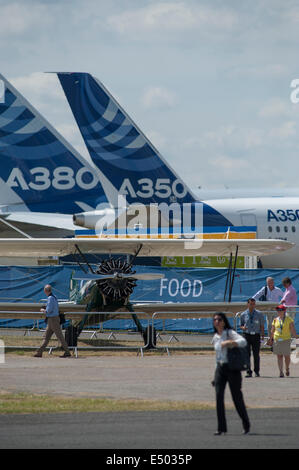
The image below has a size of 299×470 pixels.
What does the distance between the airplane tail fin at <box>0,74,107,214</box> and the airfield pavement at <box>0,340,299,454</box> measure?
853 inches

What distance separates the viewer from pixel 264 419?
12992 mm

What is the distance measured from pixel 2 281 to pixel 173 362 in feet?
47.3

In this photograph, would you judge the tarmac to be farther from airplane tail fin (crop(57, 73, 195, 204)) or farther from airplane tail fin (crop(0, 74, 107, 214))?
airplane tail fin (crop(0, 74, 107, 214))

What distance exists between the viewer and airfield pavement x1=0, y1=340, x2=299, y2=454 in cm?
1096

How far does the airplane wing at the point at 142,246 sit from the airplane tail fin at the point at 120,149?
475 inches

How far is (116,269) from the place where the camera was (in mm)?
25531

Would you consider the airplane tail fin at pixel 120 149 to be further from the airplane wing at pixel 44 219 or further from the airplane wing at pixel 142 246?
the airplane wing at pixel 142 246

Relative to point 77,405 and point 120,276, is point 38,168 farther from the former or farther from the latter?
point 77,405

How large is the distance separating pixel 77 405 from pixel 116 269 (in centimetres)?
1128

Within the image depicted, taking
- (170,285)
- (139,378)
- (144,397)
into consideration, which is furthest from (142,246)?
(144,397)

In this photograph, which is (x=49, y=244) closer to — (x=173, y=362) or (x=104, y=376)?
(x=173, y=362)

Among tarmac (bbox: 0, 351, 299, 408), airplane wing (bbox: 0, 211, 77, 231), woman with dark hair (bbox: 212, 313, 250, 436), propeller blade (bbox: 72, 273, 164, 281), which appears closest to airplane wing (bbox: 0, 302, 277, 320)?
propeller blade (bbox: 72, 273, 164, 281)
